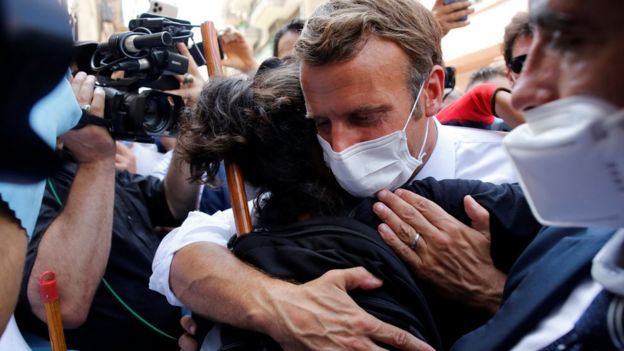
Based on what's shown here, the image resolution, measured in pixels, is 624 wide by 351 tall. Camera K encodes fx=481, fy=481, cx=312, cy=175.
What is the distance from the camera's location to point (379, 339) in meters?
1.08

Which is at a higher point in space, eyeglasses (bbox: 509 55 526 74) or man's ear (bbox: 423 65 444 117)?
man's ear (bbox: 423 65 444 117)

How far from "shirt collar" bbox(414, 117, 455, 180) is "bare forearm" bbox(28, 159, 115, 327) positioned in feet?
3.68

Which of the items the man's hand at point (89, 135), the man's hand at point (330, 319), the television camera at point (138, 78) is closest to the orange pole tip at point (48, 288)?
the man's hand at point (89, 135)

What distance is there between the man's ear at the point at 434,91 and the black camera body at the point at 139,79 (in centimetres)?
92

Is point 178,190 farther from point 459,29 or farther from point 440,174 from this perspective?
point 459,29

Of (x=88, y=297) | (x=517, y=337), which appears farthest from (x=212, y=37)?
(x=517, y=337)

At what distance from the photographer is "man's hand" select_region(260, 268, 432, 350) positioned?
1081mm

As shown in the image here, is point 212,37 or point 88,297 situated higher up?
point 212,37

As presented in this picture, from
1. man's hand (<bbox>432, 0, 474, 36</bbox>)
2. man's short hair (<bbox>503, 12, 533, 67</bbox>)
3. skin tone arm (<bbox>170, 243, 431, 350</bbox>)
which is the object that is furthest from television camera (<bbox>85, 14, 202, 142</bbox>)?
man's short hair (<bbox>503, 12, 533, 67</bbox>)

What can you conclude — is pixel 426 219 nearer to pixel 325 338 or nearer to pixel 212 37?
pixel 325 338

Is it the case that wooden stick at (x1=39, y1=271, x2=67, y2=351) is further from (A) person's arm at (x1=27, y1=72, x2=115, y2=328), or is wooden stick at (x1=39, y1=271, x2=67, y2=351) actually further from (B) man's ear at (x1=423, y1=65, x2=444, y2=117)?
(B) man's ear at (x1=423, y1=65, x2=444, y2=117)

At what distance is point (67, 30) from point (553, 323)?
89 centimetres

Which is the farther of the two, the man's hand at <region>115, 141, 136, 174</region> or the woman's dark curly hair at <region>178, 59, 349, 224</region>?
the man's hand at <region>115, 141, 136, 174</region>

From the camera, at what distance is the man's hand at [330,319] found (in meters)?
1.08
